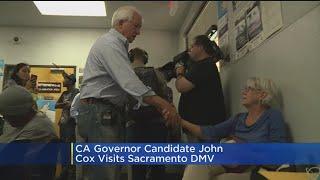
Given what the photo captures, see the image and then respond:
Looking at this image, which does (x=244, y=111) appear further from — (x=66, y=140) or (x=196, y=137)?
(x=66, y=140)

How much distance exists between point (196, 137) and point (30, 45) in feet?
1.50

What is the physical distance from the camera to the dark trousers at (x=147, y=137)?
34.1 inches

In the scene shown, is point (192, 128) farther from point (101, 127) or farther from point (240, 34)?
point (240, 34)

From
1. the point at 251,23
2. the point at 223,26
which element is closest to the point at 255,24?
the point at 251,23

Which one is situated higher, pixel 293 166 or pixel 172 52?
pixel 172 52

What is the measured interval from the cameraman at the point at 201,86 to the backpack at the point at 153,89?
44mm

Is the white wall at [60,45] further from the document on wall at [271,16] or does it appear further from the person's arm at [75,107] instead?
the document on wall at [271,16]

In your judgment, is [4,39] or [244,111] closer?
[4,39]

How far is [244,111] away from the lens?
1119 mm

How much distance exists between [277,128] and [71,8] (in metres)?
0.65

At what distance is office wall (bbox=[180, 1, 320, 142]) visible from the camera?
3.44 ft

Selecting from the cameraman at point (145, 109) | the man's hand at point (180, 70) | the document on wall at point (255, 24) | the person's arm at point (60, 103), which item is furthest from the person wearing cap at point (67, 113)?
the document on wall at point (255, 24)

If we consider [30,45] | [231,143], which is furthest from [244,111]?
[30,45]

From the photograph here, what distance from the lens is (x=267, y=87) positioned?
3.85ft
